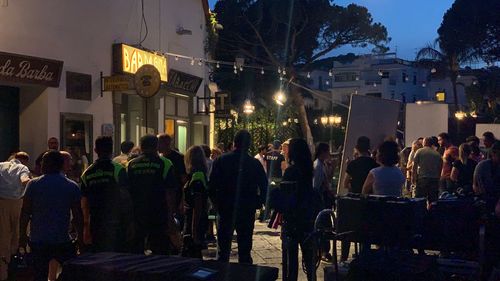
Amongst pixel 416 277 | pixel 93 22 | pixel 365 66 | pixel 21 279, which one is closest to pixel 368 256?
pixel 416 277

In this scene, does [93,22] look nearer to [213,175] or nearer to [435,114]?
[213,175]

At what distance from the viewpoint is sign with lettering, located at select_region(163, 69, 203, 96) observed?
17.2 m

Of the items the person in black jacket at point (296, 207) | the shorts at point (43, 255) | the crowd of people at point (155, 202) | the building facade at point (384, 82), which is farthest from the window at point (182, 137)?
the building facade at point (384, 82)

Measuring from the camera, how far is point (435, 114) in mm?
18500

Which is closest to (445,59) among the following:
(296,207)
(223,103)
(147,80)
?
(223,103)

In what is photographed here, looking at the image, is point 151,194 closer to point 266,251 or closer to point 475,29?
point 266,251

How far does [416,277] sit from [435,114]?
1454 centimetres

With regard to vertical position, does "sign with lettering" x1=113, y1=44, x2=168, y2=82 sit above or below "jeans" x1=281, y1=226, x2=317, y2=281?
above

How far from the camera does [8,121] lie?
484 inches

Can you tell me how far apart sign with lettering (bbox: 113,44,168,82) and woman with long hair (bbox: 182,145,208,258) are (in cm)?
571

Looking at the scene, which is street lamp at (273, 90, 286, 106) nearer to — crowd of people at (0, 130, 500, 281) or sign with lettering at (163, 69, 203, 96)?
sign with lettering at (163, 69, 203, 96)

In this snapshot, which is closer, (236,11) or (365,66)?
(236,11)

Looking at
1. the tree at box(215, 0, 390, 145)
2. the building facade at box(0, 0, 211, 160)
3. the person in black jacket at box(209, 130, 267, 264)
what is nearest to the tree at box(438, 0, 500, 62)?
the tree at box(215, 0, 390, 145)

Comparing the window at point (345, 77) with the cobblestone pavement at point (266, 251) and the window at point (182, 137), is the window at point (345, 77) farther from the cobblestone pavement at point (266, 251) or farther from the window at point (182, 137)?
the cobblestone pavement at point (266, 251)
